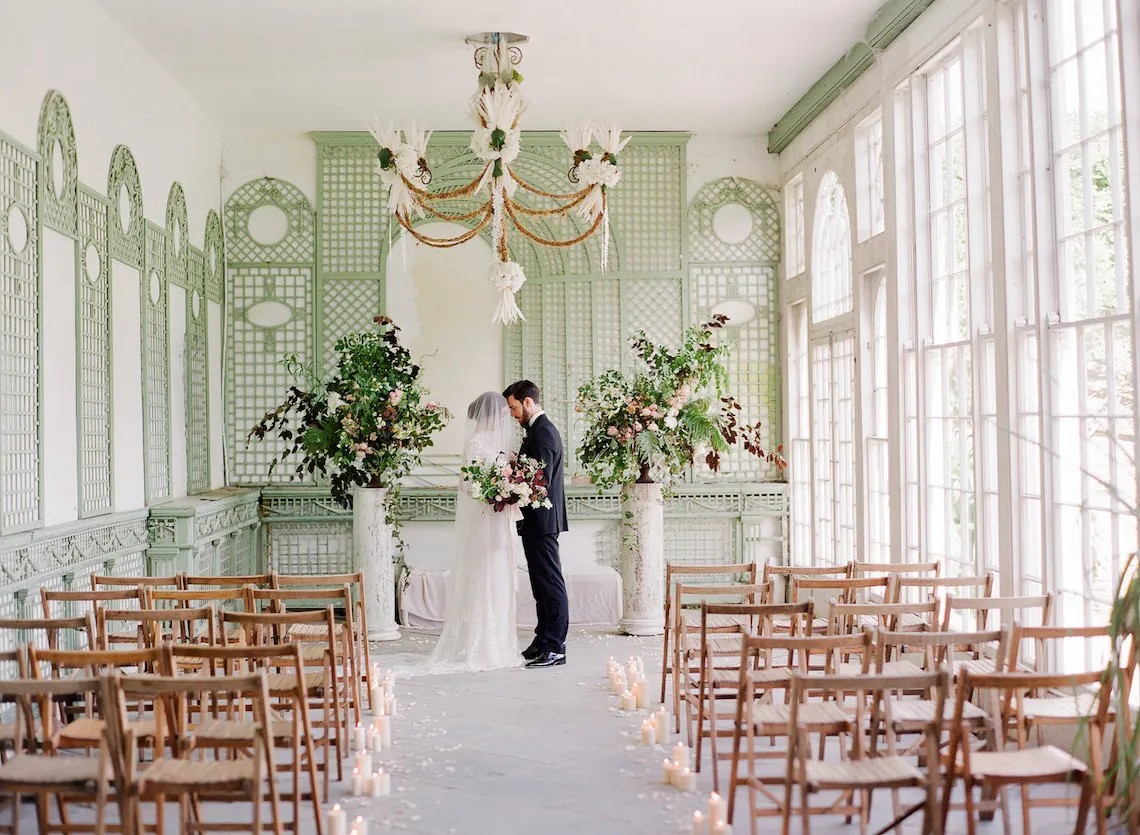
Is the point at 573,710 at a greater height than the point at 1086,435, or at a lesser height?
lesser

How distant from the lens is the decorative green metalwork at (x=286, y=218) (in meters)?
10.3

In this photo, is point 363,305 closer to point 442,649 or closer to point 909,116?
point 442,649

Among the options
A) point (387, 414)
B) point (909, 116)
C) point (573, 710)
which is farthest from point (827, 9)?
point (573, 710)

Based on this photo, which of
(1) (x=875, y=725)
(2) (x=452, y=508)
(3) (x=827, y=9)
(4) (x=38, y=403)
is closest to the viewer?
(1) (x=875, y=725)

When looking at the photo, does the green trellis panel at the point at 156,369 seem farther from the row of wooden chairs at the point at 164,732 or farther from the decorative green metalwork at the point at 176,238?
the row of wooden chairs at the point at 164,732

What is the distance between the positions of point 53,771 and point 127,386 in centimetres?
438

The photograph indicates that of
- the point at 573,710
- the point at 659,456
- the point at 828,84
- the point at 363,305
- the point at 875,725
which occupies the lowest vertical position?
the point at 573,710

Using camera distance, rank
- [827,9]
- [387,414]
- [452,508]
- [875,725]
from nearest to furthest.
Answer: [875,725], [827,9], [387,414], [452,508]

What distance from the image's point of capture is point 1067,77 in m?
5.43

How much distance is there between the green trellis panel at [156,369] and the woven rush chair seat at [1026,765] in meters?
6.07

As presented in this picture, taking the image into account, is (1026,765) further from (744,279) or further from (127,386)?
(744,279)

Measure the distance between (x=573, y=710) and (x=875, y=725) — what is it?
103 inches

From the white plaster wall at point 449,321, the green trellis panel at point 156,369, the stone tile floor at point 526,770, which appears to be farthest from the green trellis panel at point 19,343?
the white plaster wall at point 449,321

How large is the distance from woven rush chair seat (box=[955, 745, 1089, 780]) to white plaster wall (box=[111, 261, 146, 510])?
559cm
